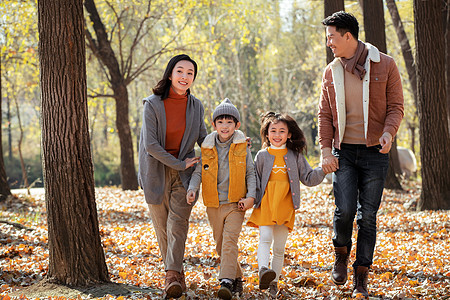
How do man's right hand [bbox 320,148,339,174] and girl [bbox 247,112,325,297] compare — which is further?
girl [bbox 247,112,325,297]

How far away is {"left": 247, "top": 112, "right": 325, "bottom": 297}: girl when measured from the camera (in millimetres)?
4602

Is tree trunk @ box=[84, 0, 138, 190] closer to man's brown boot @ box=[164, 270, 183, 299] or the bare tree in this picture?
the bare tree

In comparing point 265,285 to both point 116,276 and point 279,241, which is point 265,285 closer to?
point 279,241

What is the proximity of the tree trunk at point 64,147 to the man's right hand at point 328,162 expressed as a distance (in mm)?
2167

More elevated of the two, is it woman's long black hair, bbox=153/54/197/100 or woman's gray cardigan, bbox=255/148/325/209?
woman's long black hair, bbox=153/54/197/100

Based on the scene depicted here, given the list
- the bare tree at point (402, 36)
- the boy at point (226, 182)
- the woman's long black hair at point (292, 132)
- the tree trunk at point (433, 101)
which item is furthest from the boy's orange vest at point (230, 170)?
the bare tree at point (402, 36)

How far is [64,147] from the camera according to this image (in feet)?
15.2

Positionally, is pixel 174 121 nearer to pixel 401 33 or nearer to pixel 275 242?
pixel 275 242

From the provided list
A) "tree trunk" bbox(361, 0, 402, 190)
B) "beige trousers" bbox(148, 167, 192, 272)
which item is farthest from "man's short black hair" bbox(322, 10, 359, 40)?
"tree trunk" bbox(361, 0, 402, 190)

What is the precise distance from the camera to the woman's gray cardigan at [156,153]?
445cm

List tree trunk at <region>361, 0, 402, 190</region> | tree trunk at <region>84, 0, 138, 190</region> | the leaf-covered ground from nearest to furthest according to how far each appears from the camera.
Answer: the leaf-covered ground
tree trunk at <region>361, 0, 402, 190</region>
tree trunk at <region>84, 0, 138, 190</region>

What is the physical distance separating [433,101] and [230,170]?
598cm

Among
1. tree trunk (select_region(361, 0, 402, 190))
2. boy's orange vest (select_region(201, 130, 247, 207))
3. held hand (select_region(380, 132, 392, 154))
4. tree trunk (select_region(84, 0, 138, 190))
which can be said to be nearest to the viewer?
held hand (select_region(380, 132, 392, 154))

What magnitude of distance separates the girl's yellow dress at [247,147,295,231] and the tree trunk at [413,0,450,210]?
18.0ft
